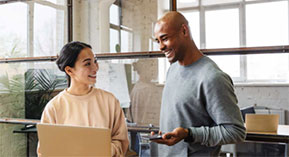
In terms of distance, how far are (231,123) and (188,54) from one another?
0.39 metres

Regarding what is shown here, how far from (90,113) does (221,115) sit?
Result: 0.71 metres

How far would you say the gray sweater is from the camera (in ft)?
3.84

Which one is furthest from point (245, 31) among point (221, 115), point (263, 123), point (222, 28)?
point (221, 115)

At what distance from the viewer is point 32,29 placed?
8.82ft

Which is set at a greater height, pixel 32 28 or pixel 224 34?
pixel 32 28

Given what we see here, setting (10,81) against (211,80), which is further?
(10,81)

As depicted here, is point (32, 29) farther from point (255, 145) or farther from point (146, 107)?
point (255, 145)

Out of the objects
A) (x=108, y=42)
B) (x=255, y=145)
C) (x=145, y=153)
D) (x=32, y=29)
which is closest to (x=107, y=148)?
(x=145, y=153)

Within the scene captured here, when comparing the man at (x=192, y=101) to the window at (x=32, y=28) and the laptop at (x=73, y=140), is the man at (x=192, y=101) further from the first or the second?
the window at (x=32, y=28)

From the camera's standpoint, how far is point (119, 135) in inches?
58.6

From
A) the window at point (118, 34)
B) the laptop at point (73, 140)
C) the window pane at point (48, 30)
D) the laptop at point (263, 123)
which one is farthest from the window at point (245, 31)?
the window pane at point (48, 30)

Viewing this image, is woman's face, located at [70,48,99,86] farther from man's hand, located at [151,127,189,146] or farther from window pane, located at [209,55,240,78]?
window pane, located at [209,55,240,78]

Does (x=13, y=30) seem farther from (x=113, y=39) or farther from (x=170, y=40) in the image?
(x=170, y=40)

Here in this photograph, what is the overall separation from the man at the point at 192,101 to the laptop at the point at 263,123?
44 centimetres
